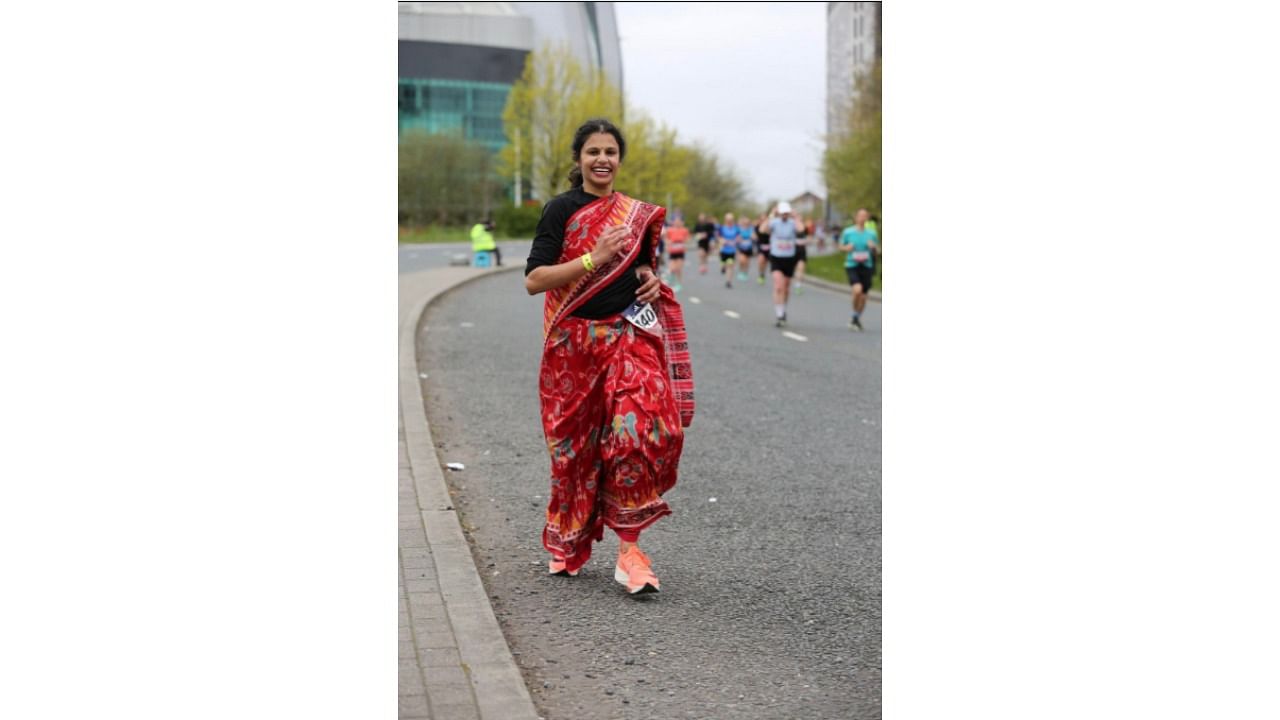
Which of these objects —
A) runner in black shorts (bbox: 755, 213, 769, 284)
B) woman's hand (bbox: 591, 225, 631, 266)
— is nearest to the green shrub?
runner in black shorts (bbox: 755, 213, 769, 284)

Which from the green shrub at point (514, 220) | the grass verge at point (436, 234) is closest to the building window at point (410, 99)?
the grass verge at point (436, 234)

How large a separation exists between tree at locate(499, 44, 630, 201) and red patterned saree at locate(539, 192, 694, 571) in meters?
57.9

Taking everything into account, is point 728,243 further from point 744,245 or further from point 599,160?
point 599,160

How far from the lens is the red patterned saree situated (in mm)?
5293

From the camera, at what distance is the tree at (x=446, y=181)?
70.7 metres

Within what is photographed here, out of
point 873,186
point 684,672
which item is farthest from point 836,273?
point 684,672

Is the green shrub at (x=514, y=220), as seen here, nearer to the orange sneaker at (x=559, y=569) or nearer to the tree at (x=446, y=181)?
the tree at (x=446, y=181)

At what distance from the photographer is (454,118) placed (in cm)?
10200

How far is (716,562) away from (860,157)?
38.4 meters

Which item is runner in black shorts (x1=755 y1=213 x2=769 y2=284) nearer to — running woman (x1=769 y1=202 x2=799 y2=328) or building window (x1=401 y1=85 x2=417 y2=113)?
running woman (x1=769 y1=202 x2=799 y2=328)

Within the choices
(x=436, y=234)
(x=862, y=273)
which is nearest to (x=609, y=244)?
(x=862, y=273)

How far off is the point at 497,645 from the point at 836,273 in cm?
Result: 3866

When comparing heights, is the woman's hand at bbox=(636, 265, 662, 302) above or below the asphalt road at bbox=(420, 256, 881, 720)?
above

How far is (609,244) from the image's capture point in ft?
16.8
